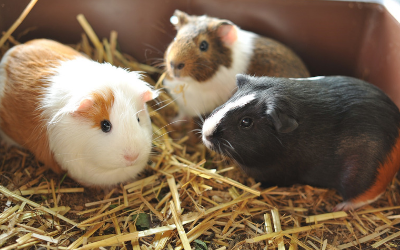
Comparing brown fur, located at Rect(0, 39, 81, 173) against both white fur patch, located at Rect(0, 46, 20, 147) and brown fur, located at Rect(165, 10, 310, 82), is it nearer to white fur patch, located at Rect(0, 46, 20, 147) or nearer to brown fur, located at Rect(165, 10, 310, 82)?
white fur patch, located at Rect(0, 46, 20, 147)

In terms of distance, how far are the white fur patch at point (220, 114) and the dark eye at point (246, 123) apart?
89 mm

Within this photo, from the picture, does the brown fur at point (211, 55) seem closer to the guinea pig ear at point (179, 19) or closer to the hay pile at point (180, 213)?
the guinea pig ear at point (179, 19)

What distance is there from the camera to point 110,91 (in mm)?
2068

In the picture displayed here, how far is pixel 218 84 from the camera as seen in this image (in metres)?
2.80

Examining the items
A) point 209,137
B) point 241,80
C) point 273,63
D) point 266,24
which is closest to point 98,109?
point 209,137

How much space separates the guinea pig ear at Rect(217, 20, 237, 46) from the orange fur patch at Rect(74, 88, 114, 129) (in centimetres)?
111

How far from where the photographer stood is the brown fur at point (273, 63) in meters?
2.81

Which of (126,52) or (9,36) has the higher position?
(9,36)

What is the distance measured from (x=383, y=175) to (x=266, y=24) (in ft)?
5.13

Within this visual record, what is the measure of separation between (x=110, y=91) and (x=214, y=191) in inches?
40.1

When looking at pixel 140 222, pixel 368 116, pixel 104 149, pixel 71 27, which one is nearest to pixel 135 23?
pixel 71 27

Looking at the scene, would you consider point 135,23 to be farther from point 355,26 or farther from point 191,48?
point 355,26

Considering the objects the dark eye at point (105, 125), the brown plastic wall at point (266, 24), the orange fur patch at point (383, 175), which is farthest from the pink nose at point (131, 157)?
the orange fur patch at point (383, 175)

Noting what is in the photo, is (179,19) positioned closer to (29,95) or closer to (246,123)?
(246,123)
